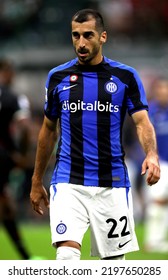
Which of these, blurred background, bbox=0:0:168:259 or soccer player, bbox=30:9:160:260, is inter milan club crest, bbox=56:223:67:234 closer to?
soccer player, bbox=30:9:160:260

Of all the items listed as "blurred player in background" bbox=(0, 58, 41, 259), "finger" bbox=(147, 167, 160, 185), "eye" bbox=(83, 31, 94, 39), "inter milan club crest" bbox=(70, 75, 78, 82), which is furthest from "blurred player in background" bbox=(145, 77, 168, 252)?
"finger" bbox=(147, 167, 160, 185)

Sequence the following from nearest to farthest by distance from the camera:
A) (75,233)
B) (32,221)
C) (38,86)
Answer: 1. (75,233)
2. (32,221)
3. (38,86)

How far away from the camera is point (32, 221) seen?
61.1ft

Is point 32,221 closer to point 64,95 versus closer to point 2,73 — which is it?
point 2,73

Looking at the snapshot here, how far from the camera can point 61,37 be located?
882 inches

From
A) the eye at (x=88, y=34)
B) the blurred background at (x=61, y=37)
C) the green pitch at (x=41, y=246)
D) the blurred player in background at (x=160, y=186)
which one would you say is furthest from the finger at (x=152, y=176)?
the blurred background at (x=61, y=37)

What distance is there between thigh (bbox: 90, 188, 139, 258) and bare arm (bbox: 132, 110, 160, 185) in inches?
16.7

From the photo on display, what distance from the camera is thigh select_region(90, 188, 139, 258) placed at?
6.80 m

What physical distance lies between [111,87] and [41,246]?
6910 millimetres

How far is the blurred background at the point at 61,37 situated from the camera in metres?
21.4

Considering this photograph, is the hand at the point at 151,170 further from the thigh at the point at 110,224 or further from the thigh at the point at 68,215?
the thigh at the point at 68,215

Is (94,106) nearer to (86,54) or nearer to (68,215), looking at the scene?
(86,54)
